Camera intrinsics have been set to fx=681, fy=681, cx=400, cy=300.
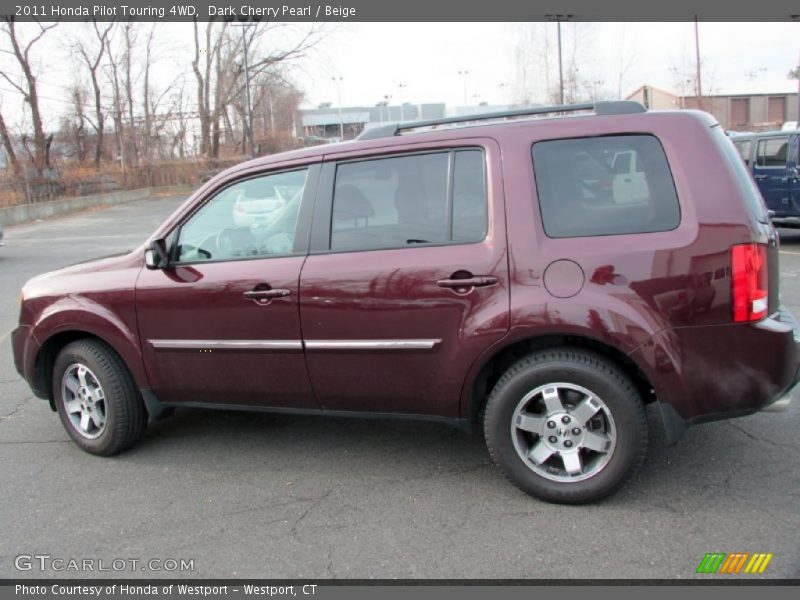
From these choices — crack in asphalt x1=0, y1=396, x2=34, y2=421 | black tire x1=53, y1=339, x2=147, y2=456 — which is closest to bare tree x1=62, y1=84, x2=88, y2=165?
crack in asphalt x1=0, y1=396, x2=34, y2=421

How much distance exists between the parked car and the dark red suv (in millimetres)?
9649

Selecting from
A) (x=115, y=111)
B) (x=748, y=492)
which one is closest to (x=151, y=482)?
(x=748, y=492)

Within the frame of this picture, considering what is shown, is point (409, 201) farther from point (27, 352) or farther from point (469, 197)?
point (27, 352)

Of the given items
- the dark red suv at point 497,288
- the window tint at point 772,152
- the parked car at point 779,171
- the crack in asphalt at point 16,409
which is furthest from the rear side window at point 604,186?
the window tint at point 772,152

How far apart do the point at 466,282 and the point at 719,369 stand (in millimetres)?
1207

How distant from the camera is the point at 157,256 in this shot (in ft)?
13.0

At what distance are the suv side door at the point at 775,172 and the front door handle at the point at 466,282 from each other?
34.1 ft

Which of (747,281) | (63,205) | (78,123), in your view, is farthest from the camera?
(78,123)

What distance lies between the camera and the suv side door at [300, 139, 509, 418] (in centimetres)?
329

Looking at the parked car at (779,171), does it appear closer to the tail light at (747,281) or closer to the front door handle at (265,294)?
the tail light at (747,281)

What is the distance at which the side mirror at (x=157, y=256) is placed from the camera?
3955 millimetres

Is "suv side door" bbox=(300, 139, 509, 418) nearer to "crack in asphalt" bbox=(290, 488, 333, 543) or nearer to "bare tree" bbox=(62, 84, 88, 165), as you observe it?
"crack in asphalt" bbox=(290, 488, 333, 543)

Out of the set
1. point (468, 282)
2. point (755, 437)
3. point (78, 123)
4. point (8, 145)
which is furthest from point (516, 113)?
point (78, 123)
